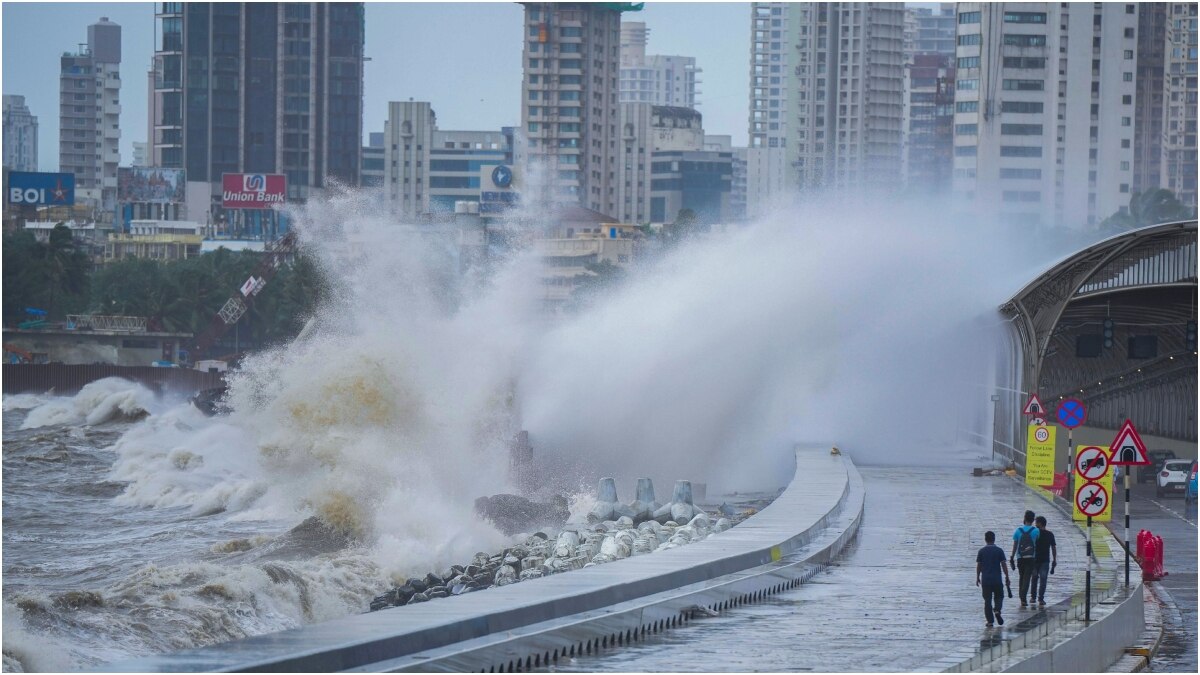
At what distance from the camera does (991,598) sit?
17328 millimetres

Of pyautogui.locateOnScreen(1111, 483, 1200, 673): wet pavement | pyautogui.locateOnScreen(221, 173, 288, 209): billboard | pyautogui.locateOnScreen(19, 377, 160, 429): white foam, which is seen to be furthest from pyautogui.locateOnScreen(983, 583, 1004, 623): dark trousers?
pyautogui.locateOnScreen(221, 173, 288, 209): billboard

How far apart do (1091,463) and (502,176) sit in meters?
173

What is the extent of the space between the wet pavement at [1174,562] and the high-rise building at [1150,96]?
148 m

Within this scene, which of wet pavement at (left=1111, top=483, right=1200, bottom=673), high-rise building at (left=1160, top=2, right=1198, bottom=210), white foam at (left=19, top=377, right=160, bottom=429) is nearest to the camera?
wet pavement at (left=1111, top=483, right=1200, bottom=673)

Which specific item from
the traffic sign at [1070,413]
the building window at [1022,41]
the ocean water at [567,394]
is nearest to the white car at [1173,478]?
the ocean water at [567,394]

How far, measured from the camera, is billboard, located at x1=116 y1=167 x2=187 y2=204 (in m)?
192

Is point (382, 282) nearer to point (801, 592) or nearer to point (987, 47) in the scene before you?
point (801, 592)

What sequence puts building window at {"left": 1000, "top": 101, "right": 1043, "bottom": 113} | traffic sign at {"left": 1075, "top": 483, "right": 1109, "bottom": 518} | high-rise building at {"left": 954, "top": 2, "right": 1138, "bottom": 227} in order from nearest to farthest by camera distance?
traffic sign at {"left": 1075, "top": 483, "right": 1109, "bottom": 518}, high-rise building at {"left": 954, "top": 2, "right": 1138, "bottom": 227}, building window at {"left": 1000, "top": 101, "right": 1043, "bottom": 113}

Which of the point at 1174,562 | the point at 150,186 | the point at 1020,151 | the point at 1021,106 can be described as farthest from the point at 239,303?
the point at 1174,562

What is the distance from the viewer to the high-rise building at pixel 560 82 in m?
191

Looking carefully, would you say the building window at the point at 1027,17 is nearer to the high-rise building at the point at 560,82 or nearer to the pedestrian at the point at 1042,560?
the high-rise building at the point at 560,82

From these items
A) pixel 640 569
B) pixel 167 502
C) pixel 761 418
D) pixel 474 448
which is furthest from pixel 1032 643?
pixel 167 502

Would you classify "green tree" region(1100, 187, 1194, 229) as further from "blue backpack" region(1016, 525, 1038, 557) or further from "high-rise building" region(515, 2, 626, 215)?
"blue backpack" region(1016, 525, 1038, 557)

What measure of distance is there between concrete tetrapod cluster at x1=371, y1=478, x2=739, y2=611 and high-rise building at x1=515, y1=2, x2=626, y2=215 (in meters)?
160
